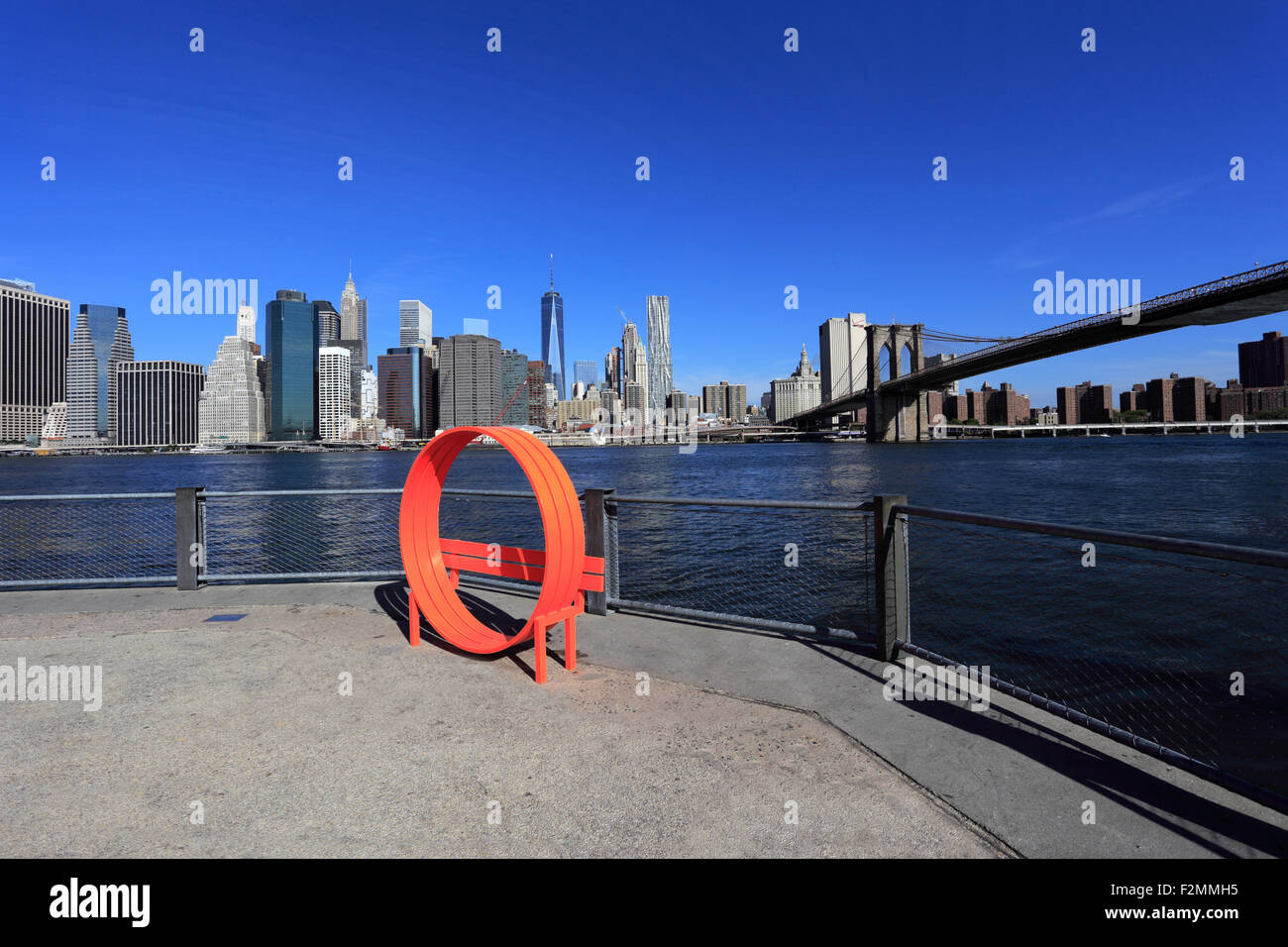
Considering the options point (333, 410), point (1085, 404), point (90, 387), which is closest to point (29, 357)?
point (90, 387)

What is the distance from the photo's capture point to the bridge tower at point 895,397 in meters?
92.2

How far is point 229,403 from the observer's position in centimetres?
16238

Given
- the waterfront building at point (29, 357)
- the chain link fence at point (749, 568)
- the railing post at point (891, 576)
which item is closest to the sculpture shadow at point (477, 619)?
the chain link fence at point (749, 568)

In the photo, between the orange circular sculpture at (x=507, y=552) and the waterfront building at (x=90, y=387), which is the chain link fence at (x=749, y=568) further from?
the waterfront building at (x=90, y=387)

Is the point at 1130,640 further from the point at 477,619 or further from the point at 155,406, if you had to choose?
the point at 155,406

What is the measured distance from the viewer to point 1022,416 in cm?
16450

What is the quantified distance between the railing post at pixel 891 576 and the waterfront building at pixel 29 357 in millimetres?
196216

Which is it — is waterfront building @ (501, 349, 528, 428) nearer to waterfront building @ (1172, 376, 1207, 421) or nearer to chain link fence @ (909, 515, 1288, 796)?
chain link fence @ (909, 515, 1288, 796)

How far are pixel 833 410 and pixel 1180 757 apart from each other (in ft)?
335

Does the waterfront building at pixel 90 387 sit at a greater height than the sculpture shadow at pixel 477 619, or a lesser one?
greater

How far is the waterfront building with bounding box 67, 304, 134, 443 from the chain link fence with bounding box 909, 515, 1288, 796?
636 ft

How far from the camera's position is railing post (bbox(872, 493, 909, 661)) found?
4.65m

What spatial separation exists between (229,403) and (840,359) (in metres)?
141

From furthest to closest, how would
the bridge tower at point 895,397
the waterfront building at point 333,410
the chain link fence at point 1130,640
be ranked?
1. the waterfront building at point 333,410
2. the bridge tower at point 895,397
3. the chain link fence at point 1130,640
